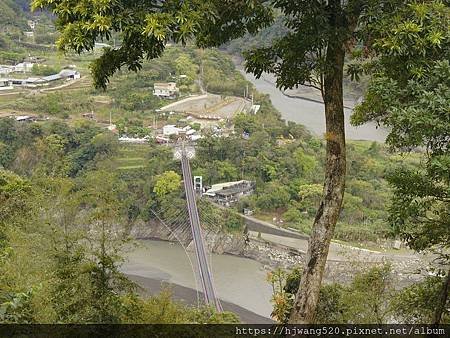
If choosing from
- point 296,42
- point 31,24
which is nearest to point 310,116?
point 31,24

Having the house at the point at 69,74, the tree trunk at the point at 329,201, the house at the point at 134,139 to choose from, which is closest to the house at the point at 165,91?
the house at the point at 69,74

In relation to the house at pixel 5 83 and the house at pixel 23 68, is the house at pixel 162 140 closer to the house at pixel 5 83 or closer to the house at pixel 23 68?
the house at pixel 5 83

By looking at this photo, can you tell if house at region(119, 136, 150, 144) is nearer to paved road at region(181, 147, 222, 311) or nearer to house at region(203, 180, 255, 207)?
paved road at region(181, 147, 222, 311)

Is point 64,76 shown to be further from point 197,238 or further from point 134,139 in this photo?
point 197,238

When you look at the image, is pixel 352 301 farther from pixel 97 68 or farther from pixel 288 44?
pixel 97 68

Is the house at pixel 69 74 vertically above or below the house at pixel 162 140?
above

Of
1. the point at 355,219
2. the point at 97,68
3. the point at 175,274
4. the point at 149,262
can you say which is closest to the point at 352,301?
the point at 97,68
